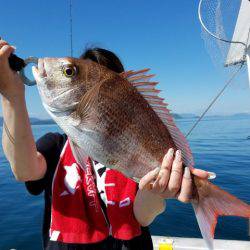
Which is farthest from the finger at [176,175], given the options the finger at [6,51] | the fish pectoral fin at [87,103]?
the finger at [6,51]

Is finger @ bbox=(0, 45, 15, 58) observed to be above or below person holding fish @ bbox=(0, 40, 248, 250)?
above

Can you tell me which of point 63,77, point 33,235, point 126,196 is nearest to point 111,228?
point 126,196

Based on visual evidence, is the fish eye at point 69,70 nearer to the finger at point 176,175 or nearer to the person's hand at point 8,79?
the person's hand at point 8,79

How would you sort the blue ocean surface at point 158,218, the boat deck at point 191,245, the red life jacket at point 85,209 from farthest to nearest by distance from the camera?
1. the blue ocean surface at point 158,218
2. the boat deck at point 191,245
3. the red life jacket at point 85,209

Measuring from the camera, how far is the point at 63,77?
2.25 m

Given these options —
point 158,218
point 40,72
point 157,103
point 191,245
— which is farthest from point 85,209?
point 158,218

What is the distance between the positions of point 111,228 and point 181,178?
1.05 metres

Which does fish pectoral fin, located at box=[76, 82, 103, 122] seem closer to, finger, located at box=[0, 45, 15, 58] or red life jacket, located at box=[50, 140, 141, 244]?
finger, located at box=[0, 45, 15, 58]

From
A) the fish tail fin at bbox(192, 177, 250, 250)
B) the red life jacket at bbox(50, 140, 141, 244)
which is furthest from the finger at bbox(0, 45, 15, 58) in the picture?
the fish tail fin at bbox(192, 177, 250, 250)

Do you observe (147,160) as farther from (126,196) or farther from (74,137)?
→ (126,196)

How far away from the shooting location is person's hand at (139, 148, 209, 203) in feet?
7.64

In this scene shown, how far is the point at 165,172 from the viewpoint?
2359 millimetres

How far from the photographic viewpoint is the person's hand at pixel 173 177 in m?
2.33

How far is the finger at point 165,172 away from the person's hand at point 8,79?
1.21m
